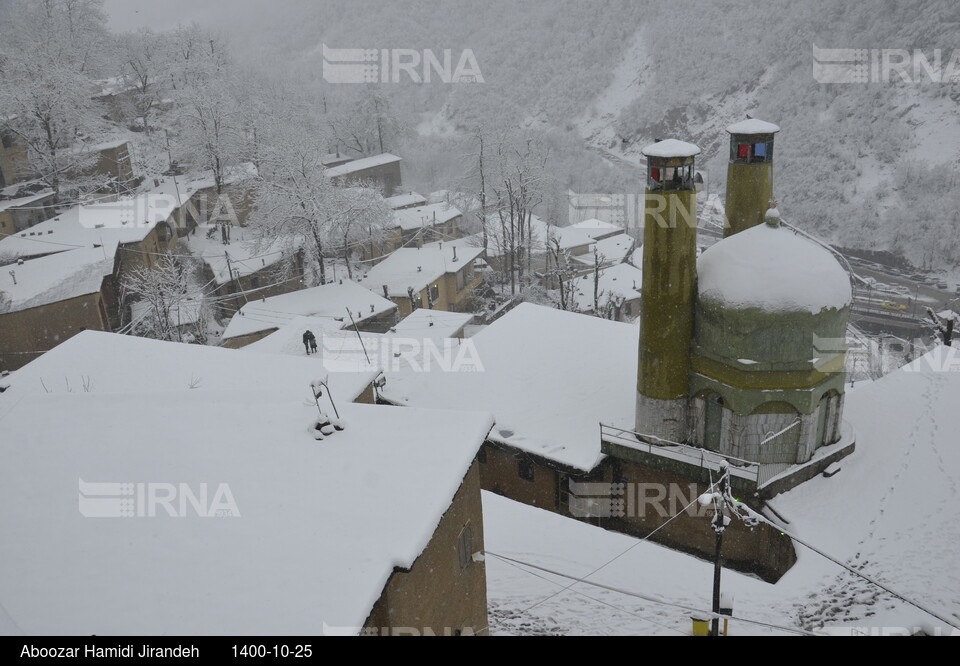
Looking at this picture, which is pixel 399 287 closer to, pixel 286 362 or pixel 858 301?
pixel 286 362

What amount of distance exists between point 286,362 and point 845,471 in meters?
14.0

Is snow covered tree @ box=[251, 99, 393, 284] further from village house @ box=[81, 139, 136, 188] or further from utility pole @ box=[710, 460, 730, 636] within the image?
utility pole @ box=[710, 460, 730, 636]

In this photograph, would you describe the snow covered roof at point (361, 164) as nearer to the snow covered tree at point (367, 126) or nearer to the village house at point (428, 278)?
→ the snow covered tree at point (367, 126)

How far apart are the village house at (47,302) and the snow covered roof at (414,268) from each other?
13707 millimetres

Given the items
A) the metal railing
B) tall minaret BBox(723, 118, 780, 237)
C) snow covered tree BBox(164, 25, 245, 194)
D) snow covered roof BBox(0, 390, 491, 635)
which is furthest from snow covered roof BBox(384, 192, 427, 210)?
snow covered roof BBox(0, 390, 491, 635)

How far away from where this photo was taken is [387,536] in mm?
8312

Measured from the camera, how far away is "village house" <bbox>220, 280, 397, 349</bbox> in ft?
102

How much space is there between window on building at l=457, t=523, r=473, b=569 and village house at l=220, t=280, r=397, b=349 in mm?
19930

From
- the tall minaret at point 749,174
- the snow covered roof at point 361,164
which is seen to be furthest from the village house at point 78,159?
the tall minaret at point 749,174

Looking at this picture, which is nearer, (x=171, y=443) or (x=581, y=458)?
(x=171, y=443)

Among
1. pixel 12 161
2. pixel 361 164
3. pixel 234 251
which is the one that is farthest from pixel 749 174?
pixel 361 164

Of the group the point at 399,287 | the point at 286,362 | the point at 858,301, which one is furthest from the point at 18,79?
the point at 858,301

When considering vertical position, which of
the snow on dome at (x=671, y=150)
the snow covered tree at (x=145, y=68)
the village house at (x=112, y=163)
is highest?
the snow covered tree at (x=145, y=68)

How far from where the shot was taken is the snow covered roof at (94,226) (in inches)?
1283
